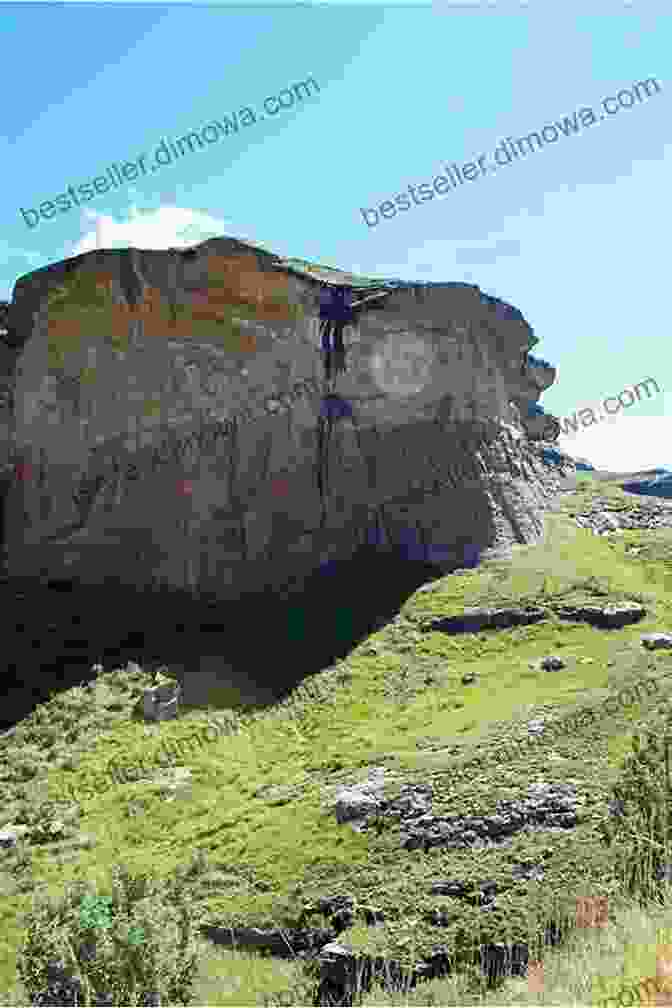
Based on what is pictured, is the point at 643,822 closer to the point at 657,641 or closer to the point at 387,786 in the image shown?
the point at 387,786

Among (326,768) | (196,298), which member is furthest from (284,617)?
(196,298)

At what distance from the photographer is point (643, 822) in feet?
43.7

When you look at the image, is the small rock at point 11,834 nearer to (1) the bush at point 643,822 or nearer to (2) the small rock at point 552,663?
(1) the bush at point 643,822

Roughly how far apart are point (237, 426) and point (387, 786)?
69.8 ft

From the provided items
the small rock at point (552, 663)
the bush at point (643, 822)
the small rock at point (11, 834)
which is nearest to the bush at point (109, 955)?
the bush at point (643, 822)

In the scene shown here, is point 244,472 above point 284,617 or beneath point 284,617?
above

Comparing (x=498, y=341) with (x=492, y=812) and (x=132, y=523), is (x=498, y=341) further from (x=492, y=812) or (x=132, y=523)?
(x=492, y=812)

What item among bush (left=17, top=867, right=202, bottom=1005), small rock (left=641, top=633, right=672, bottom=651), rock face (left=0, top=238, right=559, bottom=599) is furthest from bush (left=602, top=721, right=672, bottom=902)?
rock face (left=0, top=238, right=559, bottom=599)

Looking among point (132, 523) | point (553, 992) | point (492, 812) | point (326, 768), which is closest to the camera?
point (553, 992)

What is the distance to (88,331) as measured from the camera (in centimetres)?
3922

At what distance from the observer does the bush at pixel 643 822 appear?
1262 cm

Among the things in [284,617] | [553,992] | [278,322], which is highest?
[278,322]

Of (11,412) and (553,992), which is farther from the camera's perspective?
(11,412)

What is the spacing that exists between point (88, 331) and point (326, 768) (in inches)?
975
